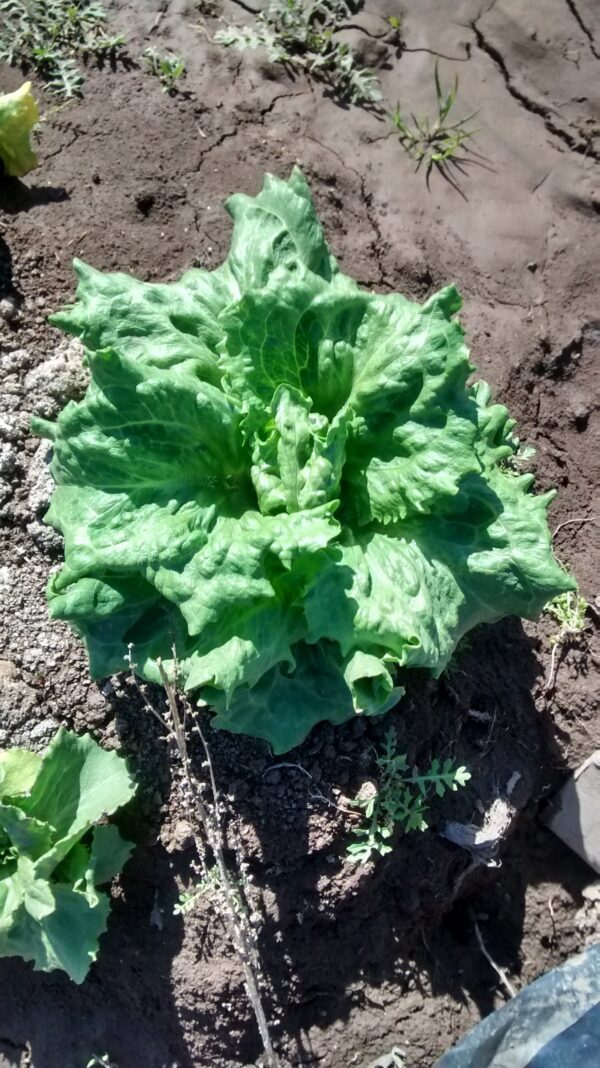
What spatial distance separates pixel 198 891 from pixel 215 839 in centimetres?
29

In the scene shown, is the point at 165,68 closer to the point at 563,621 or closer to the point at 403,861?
the point at 563,621

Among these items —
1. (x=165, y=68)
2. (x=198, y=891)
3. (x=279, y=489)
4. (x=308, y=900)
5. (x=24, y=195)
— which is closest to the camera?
(x=279, y=489)

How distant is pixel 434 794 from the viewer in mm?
3244

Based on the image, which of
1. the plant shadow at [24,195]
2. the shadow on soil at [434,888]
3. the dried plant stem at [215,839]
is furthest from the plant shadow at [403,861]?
the plant shadow at [24,195]

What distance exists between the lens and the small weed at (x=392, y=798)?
304 centimetres

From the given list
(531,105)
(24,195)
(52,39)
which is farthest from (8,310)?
(531,105)

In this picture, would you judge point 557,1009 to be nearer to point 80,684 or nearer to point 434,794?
point 434,794

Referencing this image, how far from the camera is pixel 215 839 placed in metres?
2.86

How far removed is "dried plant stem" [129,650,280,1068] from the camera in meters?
2.76

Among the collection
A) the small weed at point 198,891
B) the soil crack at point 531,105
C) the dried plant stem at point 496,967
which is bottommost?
the dried plant stem at point 496,967

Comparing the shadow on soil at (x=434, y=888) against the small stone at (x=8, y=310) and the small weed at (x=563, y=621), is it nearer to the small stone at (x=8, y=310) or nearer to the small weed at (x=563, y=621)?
the small weed at (x=563, y=621)

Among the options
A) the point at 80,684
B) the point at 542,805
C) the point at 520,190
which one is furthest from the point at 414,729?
the point at 520,190

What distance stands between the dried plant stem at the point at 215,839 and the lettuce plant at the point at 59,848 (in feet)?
0.79

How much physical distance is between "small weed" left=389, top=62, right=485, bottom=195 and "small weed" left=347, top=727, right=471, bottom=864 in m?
2.41
